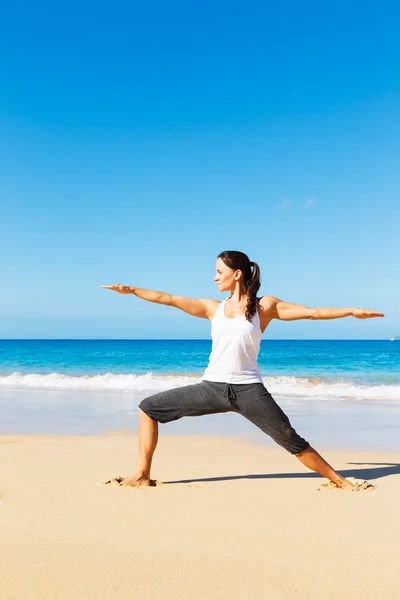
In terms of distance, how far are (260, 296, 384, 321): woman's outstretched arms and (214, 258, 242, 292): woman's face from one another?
0.97 feet

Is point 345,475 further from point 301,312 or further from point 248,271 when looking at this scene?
point 248,271

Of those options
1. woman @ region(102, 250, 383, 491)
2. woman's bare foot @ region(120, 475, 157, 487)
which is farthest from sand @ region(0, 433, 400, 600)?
woman @ region(102, 250, 383, 491)

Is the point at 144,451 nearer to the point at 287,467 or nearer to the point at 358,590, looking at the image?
the point at 287,467

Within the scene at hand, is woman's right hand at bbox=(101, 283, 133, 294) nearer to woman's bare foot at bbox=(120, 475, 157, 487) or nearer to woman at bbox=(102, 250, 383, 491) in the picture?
woman at bbox=(102, 250, 383, 491)

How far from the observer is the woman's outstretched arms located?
4.78 m

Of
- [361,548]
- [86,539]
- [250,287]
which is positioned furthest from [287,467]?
[86,539]

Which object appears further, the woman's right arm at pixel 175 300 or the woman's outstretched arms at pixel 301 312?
the woman's right arm at pixel 175 300

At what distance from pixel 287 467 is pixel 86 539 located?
3.09 metres

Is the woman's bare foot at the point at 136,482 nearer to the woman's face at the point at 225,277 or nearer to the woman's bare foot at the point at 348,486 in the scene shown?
the woman's bare foot at the point at 348,486

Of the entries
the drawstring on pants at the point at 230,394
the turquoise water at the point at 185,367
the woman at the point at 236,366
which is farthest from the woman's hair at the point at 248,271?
the turquoise water at the point at 185,367

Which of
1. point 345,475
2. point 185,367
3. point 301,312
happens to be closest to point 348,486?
point 345,475

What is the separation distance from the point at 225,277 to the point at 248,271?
0.21 meters

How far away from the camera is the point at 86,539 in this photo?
3.41 m

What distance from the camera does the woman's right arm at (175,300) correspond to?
5.07 m
